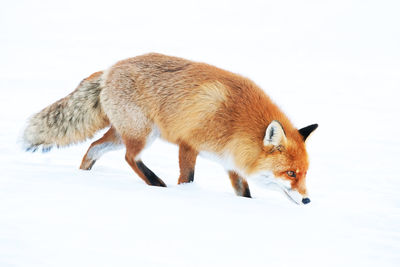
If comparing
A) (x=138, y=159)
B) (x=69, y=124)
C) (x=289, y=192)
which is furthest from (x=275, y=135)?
(x=69, y=124)

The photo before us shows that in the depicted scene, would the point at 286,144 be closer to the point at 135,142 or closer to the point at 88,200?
the point at 135,142

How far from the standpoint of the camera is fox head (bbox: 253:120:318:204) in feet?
11.3

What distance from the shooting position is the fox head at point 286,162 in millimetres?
3447

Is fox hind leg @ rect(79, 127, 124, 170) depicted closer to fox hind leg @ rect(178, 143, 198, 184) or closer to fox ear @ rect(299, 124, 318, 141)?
fox hind leg @ rect(178, 143, 198, 184)

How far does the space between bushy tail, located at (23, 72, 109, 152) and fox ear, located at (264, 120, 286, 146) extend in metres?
1.71

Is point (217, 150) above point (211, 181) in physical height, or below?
above

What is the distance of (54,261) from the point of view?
187 cm

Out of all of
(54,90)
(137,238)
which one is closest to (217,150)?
(137,238)

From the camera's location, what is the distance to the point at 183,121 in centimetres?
384

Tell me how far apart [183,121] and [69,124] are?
121 cm

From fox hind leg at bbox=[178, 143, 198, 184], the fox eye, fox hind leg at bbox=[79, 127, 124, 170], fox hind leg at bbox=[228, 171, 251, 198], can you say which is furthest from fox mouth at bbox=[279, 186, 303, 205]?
fox hind leg at bbox=[79, 127, 124, 170]

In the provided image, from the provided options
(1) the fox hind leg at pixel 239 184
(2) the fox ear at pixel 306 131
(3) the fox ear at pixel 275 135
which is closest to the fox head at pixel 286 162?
(3) the fox ear at pixel 275 135

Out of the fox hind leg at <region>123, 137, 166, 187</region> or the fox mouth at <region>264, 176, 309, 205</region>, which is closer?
the fox mouth at <region>264, 176, 309, 205</region>

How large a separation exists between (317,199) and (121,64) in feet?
8.51
